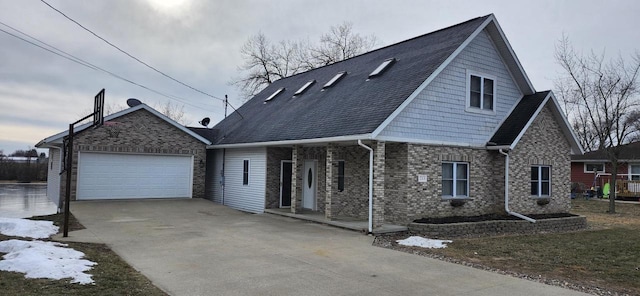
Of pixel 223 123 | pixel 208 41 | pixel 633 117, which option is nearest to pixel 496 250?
pixel 208 41

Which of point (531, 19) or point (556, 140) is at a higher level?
point (531, 19)

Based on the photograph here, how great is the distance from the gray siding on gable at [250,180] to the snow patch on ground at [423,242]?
282 inches

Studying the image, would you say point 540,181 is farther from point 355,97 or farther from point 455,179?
point 355,97

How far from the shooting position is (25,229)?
1044 cm

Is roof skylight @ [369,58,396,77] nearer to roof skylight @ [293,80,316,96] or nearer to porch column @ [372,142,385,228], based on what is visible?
porch column @ [372,142,385,228]

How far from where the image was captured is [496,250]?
1010cm

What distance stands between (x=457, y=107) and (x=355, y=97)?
323cm

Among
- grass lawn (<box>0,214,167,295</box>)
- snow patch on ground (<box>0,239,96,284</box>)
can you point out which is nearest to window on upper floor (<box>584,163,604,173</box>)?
grass lawn (<box>0,214,167,295</box>)

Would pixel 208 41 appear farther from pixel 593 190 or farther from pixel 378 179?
pixel 593 190

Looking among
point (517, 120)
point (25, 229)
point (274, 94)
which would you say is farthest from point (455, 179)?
point (25, 229)

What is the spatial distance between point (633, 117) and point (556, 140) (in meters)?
19.7

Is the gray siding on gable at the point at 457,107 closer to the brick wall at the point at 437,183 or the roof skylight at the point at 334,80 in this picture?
the brick wall at the point at 437,183

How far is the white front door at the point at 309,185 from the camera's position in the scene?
1603 centimetres

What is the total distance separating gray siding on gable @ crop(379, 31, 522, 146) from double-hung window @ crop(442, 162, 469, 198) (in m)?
0.78
